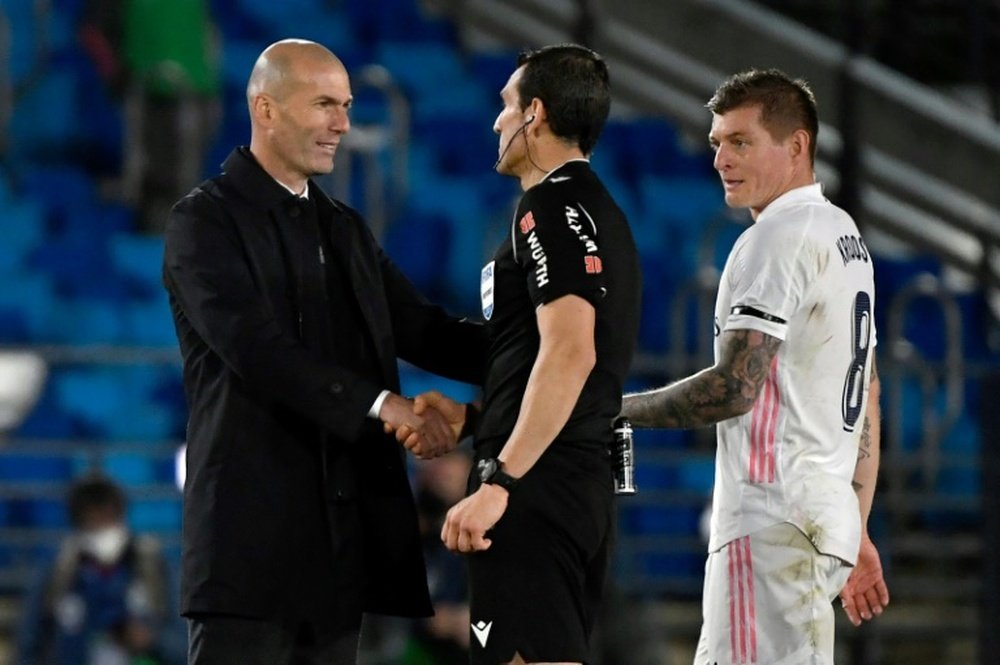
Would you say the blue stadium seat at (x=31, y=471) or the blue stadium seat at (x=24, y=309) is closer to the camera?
the blue stadium seat at (x=31, y=471)

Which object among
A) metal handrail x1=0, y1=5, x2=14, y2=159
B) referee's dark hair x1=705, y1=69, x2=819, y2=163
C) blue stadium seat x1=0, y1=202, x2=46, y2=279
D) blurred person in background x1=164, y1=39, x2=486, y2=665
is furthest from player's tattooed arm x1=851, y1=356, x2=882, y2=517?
metal handrail x1=0, y1=5, x2=14, y2=159

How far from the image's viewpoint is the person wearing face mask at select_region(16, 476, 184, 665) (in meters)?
7.32

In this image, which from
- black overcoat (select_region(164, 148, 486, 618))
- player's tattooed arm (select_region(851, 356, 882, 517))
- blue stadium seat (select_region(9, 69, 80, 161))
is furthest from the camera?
blue stadium seat (select_region(9, 69, 80, 161))

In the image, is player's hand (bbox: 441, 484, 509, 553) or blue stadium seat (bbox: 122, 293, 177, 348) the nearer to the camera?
player's hand (bbox: 441, 484, 509, 553)

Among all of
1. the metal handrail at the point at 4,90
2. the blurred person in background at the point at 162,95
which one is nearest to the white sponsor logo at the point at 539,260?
the blurred person in background at the point at 162,95

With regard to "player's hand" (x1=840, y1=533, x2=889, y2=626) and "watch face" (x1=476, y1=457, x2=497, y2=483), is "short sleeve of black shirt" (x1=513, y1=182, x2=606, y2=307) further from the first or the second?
"player's hand" (x1=840, y1=533, x2=889, y2=626)

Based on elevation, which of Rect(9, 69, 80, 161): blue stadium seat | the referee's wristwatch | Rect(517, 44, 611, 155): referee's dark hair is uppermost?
Rect(9, 69, 80, 161): blue stadium seat

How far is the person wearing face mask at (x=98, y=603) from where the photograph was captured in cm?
732

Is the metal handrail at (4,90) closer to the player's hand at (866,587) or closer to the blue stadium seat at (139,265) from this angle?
the blue stadium seat at (139,265)

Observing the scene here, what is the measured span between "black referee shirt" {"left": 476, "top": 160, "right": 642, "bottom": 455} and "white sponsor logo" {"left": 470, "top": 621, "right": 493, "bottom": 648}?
392 millimetres

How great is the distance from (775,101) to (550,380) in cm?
90

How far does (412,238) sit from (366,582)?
541 centimetres

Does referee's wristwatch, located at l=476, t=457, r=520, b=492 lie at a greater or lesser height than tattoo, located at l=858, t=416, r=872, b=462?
lesser

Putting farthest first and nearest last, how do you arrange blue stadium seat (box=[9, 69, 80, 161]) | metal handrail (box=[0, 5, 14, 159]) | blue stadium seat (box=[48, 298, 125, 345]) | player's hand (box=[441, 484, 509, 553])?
blue stadium seat (box=[9, 69, 80, 161]) → metal handrail (box=[0, 5, 14, 159]) → blue stadium seat (box=[48, 298, 125, 345]) → player's hand (box=[441, 484, 509, 553])
